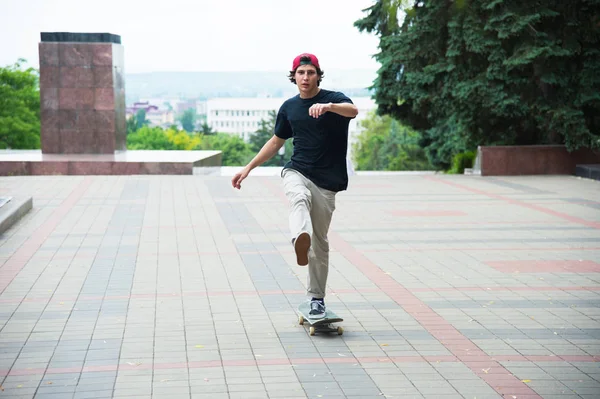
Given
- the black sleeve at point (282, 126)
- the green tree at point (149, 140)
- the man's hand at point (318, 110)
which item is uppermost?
the man's hand at point (318, 110)

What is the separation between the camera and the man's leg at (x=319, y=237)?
612 cm

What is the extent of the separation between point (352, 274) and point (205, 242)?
2.49 meters

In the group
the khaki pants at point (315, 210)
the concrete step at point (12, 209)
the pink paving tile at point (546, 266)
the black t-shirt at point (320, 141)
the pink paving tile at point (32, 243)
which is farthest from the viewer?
the concrete step at point (12, 209)

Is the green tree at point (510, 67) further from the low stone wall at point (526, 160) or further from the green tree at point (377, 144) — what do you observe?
the green tree at point (377, 144)

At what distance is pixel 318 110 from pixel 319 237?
107 centimetres

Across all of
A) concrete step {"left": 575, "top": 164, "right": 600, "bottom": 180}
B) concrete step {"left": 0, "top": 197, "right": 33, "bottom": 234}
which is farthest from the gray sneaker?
concrete step {"left": 575, "top": 164, "right": 600, "bottom": 180}

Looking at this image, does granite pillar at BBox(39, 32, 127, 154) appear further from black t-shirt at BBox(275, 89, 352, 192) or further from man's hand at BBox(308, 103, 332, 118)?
man's hand at BBox(308, 103, 332, 118)

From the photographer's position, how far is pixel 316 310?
627 cm

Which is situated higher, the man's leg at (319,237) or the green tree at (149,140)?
the man's leg at (319,237)

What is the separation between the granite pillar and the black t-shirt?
57.5 feet

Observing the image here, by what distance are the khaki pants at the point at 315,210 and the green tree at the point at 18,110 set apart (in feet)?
153

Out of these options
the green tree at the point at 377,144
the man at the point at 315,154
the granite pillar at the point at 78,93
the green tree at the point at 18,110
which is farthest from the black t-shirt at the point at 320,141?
the green tree at the point at 377,144

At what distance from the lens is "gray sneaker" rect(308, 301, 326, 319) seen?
20.4 ft

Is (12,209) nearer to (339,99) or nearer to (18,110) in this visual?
(339,99)
